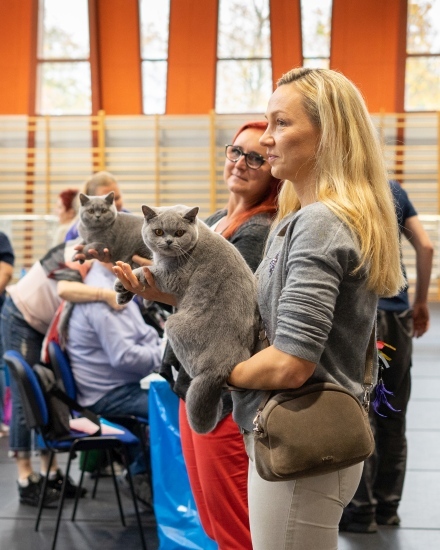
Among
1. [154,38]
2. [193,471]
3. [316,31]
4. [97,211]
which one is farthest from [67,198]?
[316,31]

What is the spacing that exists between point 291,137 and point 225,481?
1.03 m

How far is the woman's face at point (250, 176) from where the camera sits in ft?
7.77

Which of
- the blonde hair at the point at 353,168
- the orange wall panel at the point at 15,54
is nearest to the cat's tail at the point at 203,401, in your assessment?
the blonde hair at the point at 353,168

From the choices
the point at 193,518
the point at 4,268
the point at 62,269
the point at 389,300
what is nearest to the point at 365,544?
the point at 193,518

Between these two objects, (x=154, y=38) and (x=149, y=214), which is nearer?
(x=149, y=214)

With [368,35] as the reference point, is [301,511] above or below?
below

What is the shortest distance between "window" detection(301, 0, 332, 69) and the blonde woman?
467 inches

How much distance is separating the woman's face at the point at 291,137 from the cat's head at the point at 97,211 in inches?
39.3

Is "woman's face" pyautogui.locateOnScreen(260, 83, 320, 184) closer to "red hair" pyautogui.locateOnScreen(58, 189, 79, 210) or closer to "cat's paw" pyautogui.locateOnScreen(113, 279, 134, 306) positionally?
"cat's paw" pyautogui.locateOnScreen(113, 279, 134, 306)

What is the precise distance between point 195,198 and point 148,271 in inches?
458

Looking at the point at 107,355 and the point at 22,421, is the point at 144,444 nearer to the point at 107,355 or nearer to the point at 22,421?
the point at 107,355

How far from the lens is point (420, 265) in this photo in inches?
153

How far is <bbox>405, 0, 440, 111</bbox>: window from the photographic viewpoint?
12930 mm

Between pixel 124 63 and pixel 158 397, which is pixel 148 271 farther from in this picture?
pixel 124 63
